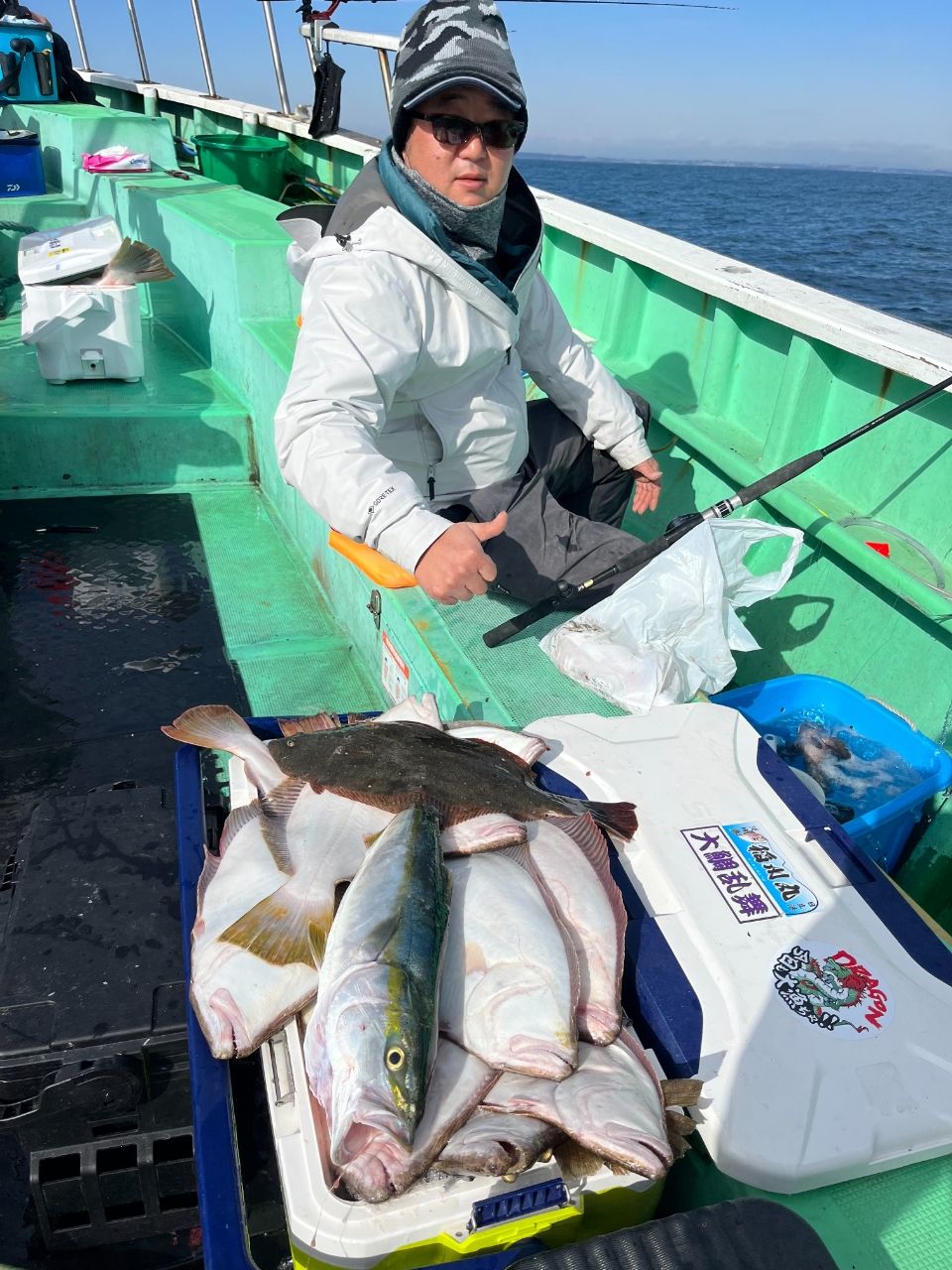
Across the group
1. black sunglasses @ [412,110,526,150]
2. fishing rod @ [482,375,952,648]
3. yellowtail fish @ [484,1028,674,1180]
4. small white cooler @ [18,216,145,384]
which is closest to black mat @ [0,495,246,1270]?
yellowtail fish @ [484,1028,674,1180]

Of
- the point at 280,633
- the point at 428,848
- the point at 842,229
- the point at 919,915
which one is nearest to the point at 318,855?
the point at 428,848

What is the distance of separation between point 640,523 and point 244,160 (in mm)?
6700

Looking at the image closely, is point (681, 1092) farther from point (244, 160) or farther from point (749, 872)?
point (244, 160)

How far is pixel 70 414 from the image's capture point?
15.6ft

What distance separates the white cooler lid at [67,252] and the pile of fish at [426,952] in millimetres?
4179

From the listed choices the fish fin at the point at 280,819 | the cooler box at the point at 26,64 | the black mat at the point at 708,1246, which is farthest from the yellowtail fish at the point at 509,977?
the cooler box at the point at 26,64

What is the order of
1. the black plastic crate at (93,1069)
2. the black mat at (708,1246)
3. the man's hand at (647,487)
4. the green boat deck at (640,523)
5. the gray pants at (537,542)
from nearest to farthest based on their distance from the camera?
1. the black mat at (708,1246)
2. the black plastic crate at (93,1069)
3. the green boat deck at (640,523)
4. the gray pants at (537,542)
5. the man's hand at (647,487)

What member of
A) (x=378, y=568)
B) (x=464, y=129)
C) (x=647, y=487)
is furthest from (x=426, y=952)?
(x=647, y=487)

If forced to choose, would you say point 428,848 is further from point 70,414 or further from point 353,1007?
point 70,414

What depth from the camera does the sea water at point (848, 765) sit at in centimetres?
246

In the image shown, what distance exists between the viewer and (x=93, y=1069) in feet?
5.34

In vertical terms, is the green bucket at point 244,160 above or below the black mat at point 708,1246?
above

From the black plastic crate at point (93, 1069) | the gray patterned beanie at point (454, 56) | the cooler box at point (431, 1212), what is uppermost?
the gray patterned beanie at point (454, 56)

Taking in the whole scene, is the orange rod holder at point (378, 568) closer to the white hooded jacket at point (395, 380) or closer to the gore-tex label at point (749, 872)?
the white hooded jacket at point (395, 380)
